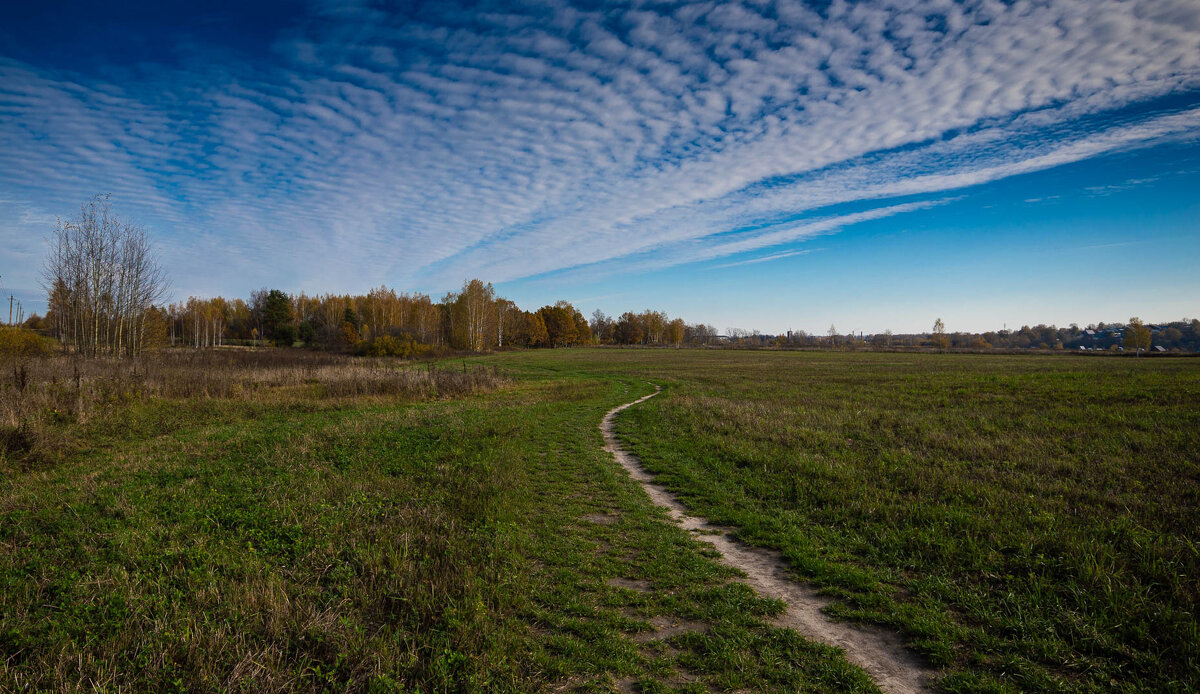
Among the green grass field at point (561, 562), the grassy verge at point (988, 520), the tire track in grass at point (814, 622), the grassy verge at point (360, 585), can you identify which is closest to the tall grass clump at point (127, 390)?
the green grass field at point (561, 562)

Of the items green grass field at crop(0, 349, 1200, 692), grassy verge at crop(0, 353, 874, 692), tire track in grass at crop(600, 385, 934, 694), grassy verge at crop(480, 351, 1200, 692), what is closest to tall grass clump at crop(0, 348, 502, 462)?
green grass field at crop(0, 349, 1200, 692)

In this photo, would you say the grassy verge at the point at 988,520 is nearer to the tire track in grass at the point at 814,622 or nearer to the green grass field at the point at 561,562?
the green grass field at the point at 561,562

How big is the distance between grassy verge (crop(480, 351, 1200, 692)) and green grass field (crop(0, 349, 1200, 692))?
45 mm

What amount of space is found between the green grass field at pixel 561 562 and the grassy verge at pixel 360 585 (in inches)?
1.5

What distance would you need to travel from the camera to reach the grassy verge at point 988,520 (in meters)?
4.76

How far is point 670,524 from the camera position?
828 cm

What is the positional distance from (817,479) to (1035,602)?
491 cm

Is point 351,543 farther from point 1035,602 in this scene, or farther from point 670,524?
point 1035,602

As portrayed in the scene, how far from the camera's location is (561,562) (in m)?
6.65

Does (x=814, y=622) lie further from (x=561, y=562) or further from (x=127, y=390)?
(x=127, y=390)

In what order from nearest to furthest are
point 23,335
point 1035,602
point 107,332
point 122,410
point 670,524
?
point 1035,602, point 670,524, point 122,410, point 23,335, point 107,332

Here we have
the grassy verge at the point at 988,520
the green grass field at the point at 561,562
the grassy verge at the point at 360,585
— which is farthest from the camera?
the grassy verge at the point at 988,520

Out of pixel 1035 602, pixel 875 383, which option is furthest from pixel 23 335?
pixel 875 383

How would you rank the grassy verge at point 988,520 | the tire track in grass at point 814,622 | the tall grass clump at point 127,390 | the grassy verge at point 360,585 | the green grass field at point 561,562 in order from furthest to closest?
the tall grass clump at point 127,390, the grassy verge at point 988,520, the tire track in grass at point 814,622, the green grass field at point 561,562, the grassy verge at point 360,585
